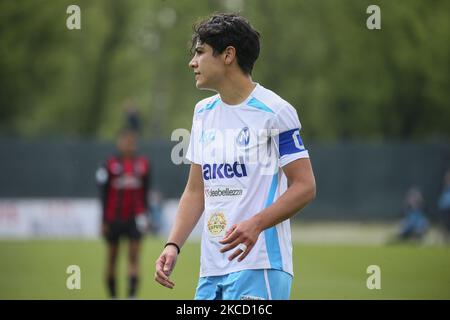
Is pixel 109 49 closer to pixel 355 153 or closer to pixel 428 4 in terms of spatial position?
pixel 355 153

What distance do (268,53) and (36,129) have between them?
38.2ft

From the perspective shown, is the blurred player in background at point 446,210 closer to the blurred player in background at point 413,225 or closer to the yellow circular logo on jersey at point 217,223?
the blurred player in background at point 413,225

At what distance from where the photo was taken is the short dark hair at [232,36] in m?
5.09

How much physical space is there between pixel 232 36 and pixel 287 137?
26.3 inches

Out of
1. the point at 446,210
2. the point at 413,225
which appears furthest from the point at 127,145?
the point at 413,225

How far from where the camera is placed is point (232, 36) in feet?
16.7

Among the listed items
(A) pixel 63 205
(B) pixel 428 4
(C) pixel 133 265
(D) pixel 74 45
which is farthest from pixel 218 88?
(D) pixel 74 45

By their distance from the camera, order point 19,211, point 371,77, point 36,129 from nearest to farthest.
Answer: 1. point 19,211
2. point 371,77
3. point 36,129

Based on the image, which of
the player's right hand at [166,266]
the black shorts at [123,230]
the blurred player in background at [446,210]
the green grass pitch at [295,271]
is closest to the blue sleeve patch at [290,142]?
the player's right hand at [166,266]

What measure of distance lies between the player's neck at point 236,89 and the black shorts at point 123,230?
27.9 feet

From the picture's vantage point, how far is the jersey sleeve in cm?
493

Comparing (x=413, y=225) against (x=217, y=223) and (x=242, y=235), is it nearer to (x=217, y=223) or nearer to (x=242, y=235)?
(x=217, y=223)
